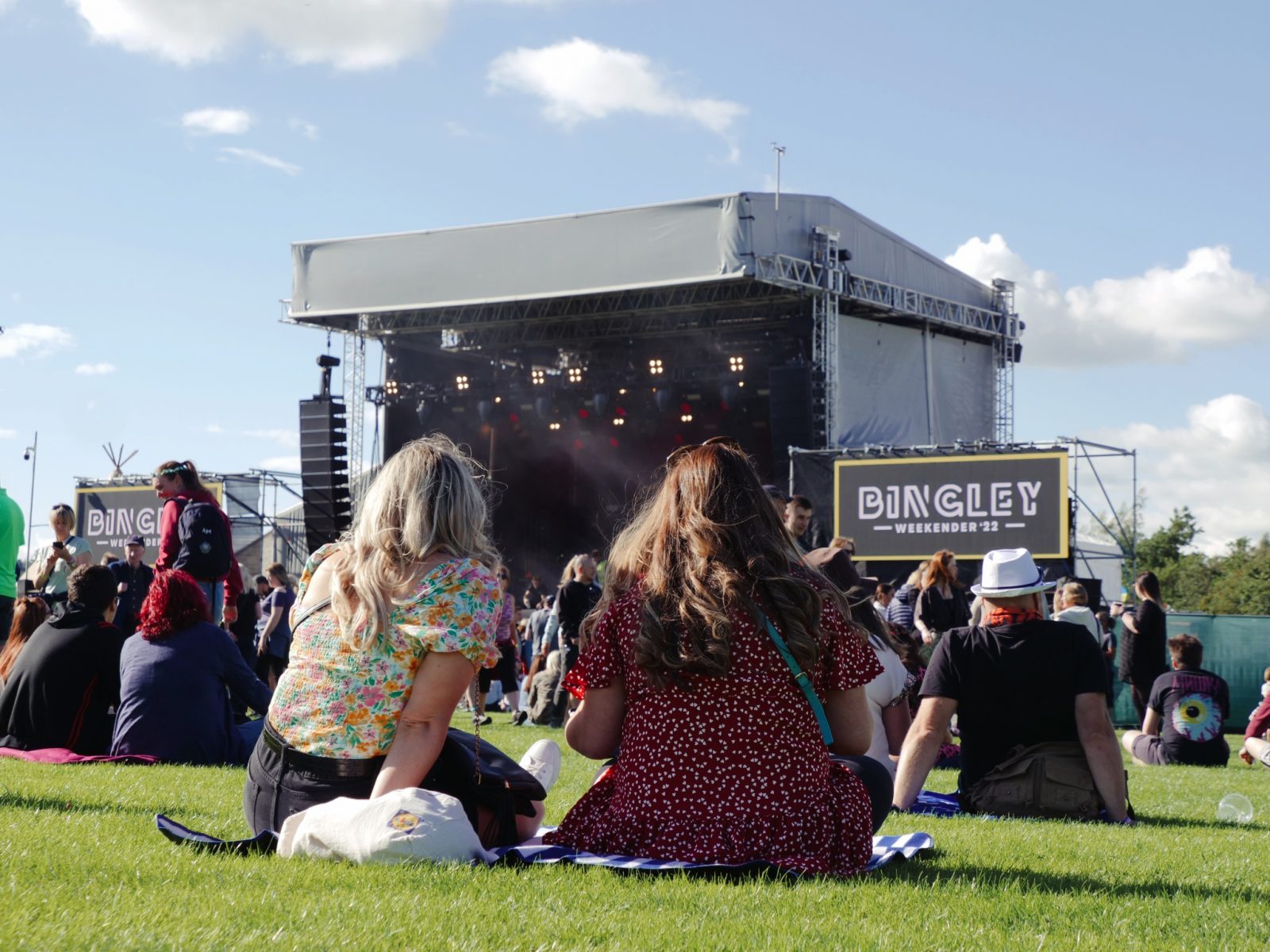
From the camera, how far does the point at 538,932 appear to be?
2713mm

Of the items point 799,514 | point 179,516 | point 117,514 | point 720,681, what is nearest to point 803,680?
point 720,681

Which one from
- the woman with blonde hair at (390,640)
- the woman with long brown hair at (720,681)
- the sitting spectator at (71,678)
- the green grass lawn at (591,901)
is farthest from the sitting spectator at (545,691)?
the woman with long brown hair at (720,681)

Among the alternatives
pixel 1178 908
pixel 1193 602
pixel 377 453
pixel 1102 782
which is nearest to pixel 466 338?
pixel 377 453

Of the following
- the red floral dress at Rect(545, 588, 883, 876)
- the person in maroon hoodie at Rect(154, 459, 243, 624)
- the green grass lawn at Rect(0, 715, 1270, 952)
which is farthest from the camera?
the person in maroon hoodie at Rect(154, 459, 243, 624)

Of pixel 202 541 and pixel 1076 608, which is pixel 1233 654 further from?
pixel 202 541

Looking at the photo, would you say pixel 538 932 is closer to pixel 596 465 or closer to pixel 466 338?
pixel 466 338

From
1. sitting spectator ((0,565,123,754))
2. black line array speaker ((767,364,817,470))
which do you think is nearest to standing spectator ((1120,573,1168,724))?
sitting spectator ((0,565,123,754))

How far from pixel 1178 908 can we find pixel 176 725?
485cm

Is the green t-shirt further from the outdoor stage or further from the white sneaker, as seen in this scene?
the outdoor stage

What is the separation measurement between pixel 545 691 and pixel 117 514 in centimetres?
1454

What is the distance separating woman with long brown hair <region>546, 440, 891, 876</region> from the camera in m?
3.34

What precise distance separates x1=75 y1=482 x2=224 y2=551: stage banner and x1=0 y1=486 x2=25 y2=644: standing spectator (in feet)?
54.2

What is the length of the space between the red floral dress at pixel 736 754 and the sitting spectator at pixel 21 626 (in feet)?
14.9

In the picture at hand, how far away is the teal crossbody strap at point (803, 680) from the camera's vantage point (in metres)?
3.37
